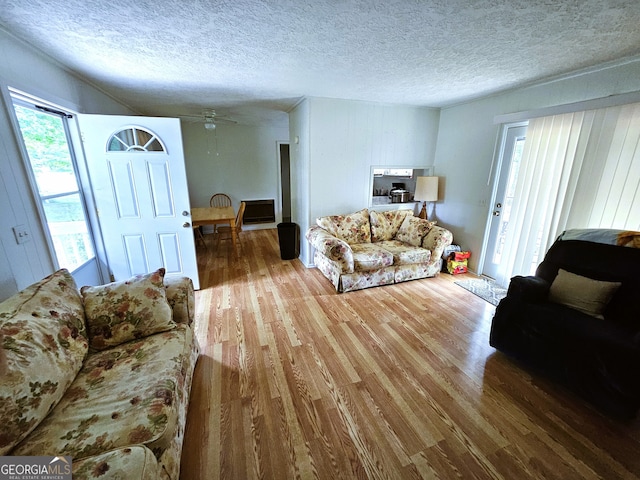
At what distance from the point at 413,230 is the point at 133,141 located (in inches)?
142

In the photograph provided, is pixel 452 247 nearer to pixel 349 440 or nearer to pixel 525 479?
pixel 525 479

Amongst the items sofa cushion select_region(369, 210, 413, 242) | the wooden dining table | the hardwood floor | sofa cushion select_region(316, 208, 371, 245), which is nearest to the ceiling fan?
the wooden dining table

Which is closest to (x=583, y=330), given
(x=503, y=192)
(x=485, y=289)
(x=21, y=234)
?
(x=485, y=289)

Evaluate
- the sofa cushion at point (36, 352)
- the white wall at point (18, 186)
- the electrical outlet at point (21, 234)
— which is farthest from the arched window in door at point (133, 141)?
the sofa cushion at point (36, 352)

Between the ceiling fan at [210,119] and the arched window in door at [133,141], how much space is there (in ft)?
5.67

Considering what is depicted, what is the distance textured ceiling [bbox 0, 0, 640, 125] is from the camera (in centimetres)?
143

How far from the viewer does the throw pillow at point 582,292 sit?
1829mm

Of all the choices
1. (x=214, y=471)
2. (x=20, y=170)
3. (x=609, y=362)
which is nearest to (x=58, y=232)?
(x=20, y=170)

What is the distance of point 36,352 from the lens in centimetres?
113

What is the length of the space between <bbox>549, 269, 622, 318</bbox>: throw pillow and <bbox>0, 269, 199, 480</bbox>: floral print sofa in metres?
2.71

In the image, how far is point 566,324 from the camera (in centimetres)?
171

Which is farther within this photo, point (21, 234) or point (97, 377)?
point (21, 234)

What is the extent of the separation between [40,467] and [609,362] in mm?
2782

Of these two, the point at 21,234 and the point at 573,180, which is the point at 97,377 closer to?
the point at 21,234
